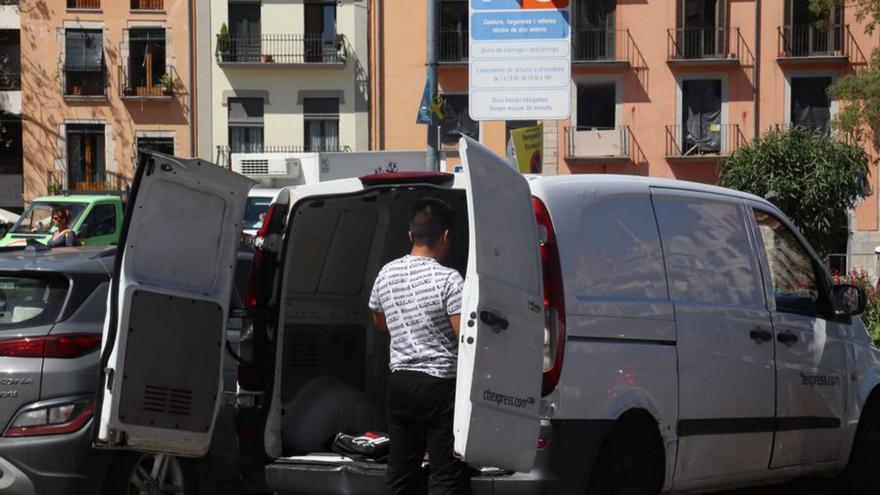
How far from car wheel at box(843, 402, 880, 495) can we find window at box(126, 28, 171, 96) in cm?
3904

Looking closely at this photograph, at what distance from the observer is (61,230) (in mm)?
23234

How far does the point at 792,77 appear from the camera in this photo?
42.8 meters

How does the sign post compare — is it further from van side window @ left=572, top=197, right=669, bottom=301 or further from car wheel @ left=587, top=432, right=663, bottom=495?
car wheel @ left=587, top=432, right=663, bottom=495

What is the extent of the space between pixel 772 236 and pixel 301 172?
2930 cm

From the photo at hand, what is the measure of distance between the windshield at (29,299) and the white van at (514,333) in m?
0.81

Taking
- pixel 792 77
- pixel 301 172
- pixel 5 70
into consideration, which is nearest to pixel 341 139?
pixel 301 172

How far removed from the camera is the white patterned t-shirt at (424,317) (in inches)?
225

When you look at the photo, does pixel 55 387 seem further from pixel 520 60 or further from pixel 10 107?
pixel 10 107

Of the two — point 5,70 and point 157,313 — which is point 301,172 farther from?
point 157,313

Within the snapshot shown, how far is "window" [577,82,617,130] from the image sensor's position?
43375mm

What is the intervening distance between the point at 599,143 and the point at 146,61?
52.6 ft

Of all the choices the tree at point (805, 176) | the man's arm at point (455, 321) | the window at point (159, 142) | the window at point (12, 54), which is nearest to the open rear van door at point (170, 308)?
the man's arm at point (455, 321)

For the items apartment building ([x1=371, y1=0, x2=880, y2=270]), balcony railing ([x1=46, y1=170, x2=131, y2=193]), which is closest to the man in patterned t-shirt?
apartment building ([x1=371, y1=0, x2=880, y2=270])

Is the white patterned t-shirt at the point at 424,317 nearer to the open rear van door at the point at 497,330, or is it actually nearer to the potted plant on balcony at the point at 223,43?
the open rear van door at the point at 497,330
